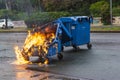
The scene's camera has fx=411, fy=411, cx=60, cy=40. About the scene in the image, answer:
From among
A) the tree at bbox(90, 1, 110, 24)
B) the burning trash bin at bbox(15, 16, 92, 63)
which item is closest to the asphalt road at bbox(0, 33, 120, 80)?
the burning trash bin at bbox(15, 16, 92, 63)

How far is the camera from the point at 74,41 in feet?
55.4

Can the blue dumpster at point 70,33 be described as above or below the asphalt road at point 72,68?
above

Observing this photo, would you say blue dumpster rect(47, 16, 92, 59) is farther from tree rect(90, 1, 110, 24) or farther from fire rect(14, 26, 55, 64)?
tree rect(90, 1, 110, 24)

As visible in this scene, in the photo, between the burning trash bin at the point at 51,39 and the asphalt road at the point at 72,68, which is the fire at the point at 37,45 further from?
the asphalt road at the point at 72,68

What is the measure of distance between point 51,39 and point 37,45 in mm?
653

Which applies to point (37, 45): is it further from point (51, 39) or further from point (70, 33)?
point (70, 33)

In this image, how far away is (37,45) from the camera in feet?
45.9

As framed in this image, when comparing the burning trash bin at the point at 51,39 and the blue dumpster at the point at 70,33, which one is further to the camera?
the blue dumpster at the point at 70,33

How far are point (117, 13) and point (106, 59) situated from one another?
3534 cm

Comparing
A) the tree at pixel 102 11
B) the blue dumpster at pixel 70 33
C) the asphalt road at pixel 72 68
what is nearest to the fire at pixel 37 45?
the blue dumpster at pixel 70 33

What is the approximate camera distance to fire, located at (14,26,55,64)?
13.8 m

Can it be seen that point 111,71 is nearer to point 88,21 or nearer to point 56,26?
point 56,26

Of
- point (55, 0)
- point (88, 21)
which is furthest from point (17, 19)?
point (88, 21)

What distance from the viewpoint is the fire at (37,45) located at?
45.3 feet
